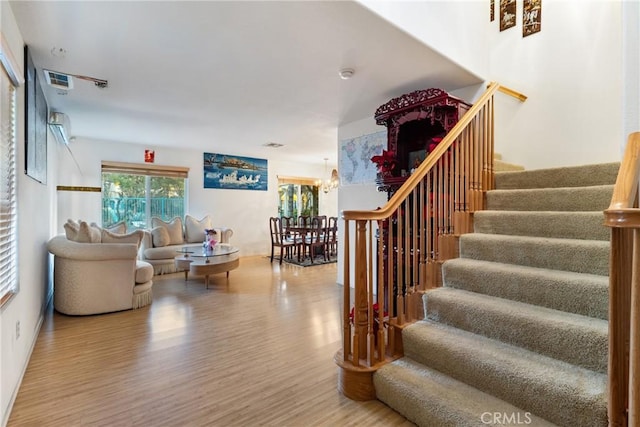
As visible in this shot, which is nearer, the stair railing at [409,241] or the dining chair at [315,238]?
the stair railing at [409,241]

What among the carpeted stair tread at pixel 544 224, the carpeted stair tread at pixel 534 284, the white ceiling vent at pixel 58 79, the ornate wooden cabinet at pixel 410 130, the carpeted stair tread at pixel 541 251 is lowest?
the carpeted stair tread at pixel 534 284

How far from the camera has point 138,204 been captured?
6363 millimetres

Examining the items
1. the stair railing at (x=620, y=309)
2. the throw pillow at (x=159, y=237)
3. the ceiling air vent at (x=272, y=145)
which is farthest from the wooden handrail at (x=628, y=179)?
the throw pillow at (x=159, y=237)

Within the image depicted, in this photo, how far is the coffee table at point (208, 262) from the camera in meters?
4.37

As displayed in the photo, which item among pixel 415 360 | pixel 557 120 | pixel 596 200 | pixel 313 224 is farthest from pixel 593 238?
pixel 313 224

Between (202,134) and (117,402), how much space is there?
Answer: 14.4ft

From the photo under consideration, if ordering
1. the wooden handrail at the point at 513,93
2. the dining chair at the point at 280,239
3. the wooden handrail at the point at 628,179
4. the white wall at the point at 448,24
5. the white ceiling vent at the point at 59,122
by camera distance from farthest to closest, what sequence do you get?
the dining chair at the point at 280,239, the white ceiling vent at the point at 59,122, the wooden handrail at the point at 513,93, the white wall at the point at 448,24, the wooden handrail at the point at 628,179

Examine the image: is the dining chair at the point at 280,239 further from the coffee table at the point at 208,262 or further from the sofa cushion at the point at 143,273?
the sofa cushion at the point at 143,273

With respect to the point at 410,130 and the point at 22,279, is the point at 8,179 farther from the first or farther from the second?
the point at 410,130

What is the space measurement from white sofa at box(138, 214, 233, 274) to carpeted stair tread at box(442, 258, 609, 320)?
13.9 ft

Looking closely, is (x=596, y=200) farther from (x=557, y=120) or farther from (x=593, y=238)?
(x=557, y=120)

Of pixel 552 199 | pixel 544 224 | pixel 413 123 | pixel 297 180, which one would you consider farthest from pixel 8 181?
pixel 297 180

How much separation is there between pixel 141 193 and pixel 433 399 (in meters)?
6.55

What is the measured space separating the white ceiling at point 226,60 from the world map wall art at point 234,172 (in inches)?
99.2
